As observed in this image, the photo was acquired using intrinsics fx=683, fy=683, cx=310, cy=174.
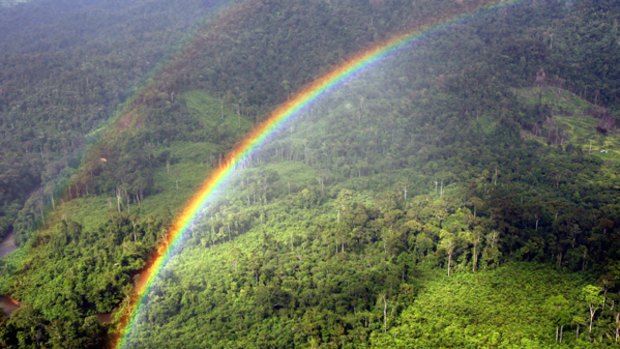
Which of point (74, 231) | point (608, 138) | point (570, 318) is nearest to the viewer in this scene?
point (570, 318)

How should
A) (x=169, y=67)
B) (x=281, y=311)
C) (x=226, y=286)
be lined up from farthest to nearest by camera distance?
1. (x=169, y=67)
2. (x=226, y=286)
3. (x=281, y=311)

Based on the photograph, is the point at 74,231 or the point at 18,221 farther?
the point at 18,221

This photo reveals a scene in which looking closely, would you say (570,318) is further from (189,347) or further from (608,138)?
(608,138)

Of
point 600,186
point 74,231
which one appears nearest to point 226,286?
point 74,231

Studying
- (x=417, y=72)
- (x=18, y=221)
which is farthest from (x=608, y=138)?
(x=18, y=221)

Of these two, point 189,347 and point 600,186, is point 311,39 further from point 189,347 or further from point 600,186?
point 189,347

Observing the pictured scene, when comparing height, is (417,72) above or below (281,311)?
above
